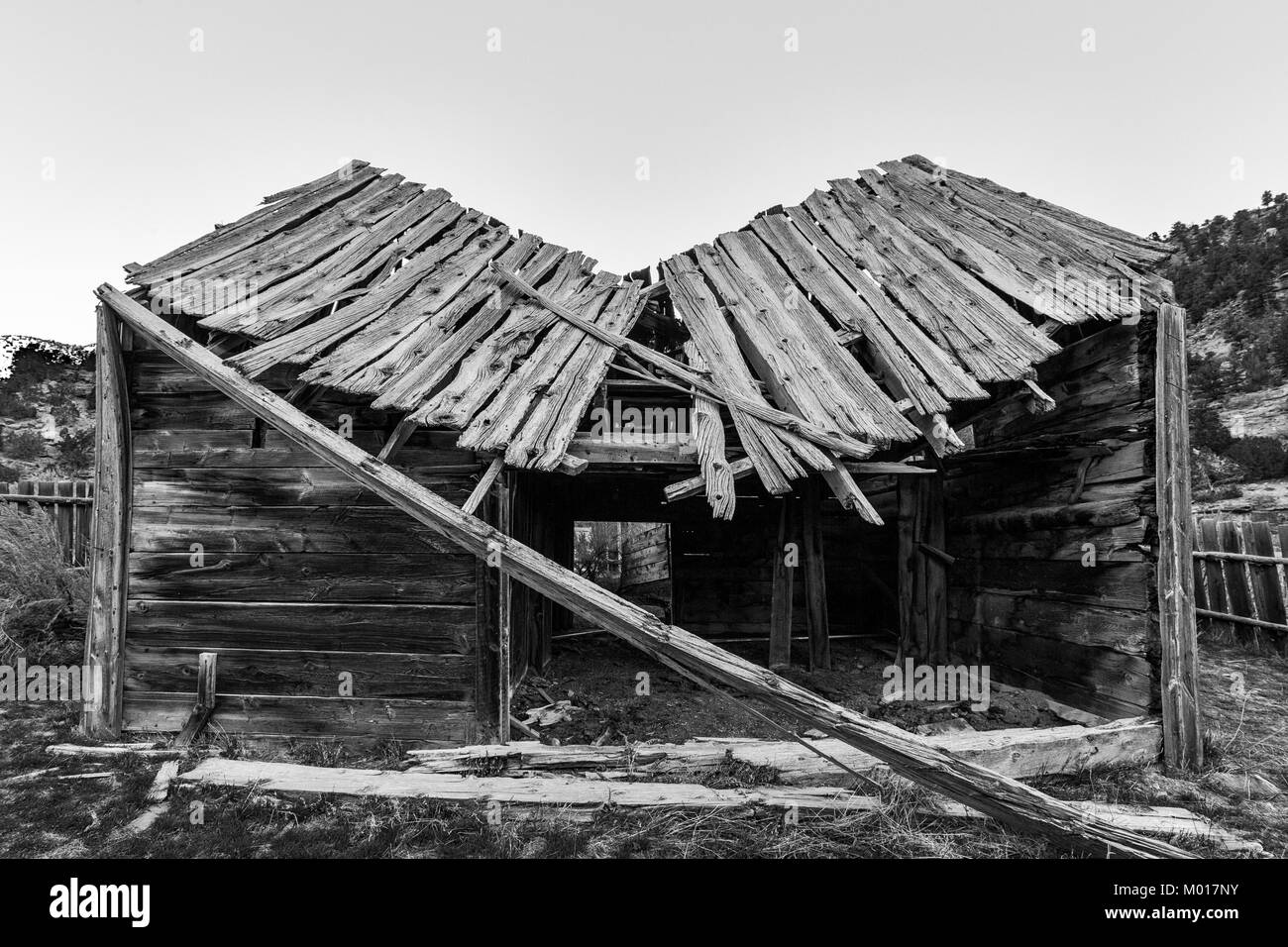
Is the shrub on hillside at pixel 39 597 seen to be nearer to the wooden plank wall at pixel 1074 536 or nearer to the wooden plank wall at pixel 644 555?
the wooden plank wall at pixel 644 555

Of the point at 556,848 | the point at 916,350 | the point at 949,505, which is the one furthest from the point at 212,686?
the point at 949,505

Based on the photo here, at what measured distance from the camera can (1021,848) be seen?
13.0 feet

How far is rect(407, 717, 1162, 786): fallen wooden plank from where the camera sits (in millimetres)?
4582

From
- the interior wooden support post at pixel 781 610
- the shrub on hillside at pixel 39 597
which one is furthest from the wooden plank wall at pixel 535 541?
the shrub on hillside at pixel 39 597

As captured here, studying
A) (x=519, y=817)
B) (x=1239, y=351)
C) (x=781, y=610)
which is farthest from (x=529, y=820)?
(x=1239, y=351)

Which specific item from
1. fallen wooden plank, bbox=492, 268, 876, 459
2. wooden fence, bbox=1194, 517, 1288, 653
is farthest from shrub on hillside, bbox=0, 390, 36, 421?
wooden fence, bbox=1194, 517, 1288, 653

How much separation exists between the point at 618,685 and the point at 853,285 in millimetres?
5175

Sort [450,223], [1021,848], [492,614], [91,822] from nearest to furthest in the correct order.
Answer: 1. [1021,848]
2. [91,822]
3. [492,614]
4. [450,223]

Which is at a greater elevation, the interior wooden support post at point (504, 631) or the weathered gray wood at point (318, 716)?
the interior wooden support post at point (504, 631)

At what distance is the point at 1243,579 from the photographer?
917 cm

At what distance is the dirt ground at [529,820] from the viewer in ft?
13.0

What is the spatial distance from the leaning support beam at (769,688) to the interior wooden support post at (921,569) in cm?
511

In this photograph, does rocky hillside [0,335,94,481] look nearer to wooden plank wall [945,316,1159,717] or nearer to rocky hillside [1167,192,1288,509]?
wooden plank wall [945,316,1159,717]

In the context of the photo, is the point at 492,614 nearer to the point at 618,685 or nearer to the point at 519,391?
the point at 519,391
